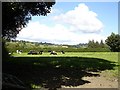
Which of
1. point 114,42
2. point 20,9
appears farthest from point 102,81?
point 114,42

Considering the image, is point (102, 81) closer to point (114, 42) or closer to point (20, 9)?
point (20, 9)

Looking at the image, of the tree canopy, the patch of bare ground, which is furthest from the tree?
the patch of bare ground

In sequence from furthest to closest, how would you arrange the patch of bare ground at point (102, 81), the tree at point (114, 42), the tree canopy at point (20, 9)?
the tree at point (114, 42), the tree canopy at point (20, 9), the patch of bare ground at point (102, 81)

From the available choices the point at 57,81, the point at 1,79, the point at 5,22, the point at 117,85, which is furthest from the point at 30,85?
the point at 5,22

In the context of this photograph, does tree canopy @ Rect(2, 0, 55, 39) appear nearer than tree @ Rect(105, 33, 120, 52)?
Yes

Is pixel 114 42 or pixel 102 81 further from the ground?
pixel 114 42

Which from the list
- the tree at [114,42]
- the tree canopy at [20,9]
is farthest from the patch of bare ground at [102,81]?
the tree at [114,42]

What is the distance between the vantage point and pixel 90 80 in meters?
17.1

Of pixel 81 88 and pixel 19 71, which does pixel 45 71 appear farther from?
pixel 81 88

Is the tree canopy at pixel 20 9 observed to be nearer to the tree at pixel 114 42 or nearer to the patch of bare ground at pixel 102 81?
the patch of bare ground at pixel 102 81

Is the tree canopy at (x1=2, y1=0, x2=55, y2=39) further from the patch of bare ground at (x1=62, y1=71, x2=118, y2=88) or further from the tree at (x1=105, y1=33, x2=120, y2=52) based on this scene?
the tree at (x1=105, y1=33, x2=120, y2=52)

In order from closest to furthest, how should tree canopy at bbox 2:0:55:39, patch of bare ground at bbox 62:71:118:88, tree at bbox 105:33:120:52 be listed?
patch of bare ground at bbox 62:71:118:88, tree canopy at bbox 2:0:55:39, tree at bbox 105:33:120:52

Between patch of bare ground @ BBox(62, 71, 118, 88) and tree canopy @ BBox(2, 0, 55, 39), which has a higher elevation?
tree canopy @ BBox(2, 0, 55, 39)

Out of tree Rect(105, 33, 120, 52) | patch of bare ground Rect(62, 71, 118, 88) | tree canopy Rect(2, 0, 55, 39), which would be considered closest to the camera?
patch of bare ground Rect(62, 71, 118, 88)
